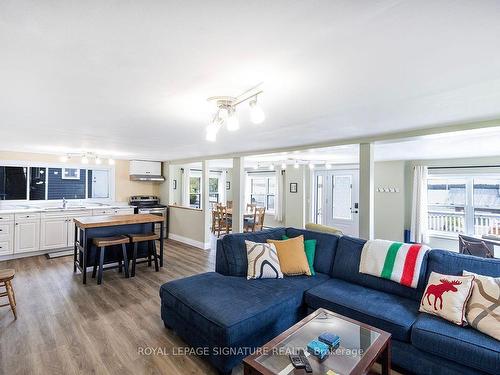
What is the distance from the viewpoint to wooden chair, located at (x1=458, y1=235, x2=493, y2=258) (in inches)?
137

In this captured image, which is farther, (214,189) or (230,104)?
(214,189)

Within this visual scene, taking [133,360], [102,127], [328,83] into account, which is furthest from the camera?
[102,127]

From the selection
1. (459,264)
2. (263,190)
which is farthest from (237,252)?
(263,190)

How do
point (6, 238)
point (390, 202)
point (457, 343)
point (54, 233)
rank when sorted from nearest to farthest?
point (457, 343) → point (6, 238) → point (54, 233) → point (390, 202)

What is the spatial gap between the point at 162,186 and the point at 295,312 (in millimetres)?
5677

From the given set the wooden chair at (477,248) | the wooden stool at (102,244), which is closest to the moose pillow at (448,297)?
the wooden chair at (477,248)

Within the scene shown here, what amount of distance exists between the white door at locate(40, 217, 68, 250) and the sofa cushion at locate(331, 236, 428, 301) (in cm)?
530

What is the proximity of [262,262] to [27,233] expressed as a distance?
15.9ft

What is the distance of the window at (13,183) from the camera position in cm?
530

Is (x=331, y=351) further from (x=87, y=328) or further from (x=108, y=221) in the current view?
(x=108, y=221)

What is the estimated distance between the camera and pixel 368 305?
222 centimetres

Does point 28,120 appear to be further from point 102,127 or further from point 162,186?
point 162,186

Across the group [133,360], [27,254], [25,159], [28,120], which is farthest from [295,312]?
[25,159]

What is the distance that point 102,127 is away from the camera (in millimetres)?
3146
